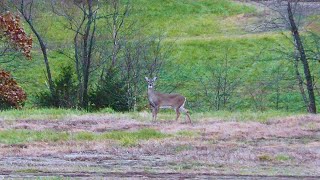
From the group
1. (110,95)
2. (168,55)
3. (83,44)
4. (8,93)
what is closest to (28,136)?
(8,93)

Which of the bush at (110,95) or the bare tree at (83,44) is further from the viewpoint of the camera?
the bare tree at (83,44)

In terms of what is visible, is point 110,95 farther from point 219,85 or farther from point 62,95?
point 219,85

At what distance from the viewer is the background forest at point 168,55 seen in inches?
1433

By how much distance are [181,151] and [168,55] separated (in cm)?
3091

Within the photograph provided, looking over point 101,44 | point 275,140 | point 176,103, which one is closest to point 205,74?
point 101,44

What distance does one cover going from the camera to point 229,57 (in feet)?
174

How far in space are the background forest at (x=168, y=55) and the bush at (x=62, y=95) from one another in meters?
0.05

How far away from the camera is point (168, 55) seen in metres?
49.4

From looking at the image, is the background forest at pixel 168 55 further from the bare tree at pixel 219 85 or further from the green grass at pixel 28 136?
the green grass at pixel 28 136

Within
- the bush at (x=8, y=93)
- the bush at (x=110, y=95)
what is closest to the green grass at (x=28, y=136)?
the bush at (x=8, y=93)

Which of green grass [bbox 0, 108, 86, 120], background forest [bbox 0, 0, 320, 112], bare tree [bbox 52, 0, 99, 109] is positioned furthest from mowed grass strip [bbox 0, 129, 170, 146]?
bare tree [bbox 52, 0, 99, 109]

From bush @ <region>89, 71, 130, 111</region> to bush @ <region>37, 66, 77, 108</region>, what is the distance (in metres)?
0.99

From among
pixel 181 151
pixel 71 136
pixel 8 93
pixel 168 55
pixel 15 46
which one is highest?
pixel 15 46

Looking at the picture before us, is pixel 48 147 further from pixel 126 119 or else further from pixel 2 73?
pixel 2 73
